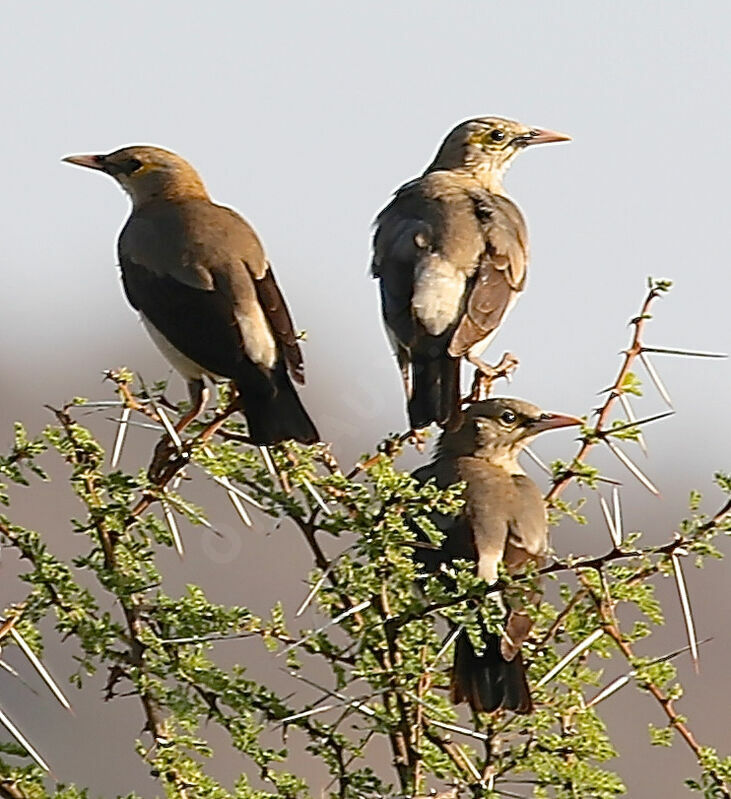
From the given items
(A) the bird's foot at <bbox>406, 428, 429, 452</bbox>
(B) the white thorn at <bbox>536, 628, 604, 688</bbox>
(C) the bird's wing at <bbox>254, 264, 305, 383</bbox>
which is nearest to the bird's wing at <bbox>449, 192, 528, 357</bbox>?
(A) the bird's foot at <bbox>406, 428, 429, 452</bbox>

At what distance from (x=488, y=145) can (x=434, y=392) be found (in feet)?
7.80

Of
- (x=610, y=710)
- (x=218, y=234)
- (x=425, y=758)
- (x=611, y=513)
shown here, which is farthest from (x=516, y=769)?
(x=610, y=710)

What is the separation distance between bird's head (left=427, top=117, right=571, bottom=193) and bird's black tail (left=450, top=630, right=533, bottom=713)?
348cm

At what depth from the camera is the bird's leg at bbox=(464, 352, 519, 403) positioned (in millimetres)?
6625

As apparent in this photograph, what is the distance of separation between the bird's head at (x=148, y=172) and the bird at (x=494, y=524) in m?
1.40

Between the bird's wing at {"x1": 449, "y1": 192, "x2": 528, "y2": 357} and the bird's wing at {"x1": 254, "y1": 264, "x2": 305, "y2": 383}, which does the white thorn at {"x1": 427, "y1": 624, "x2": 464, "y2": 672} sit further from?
the bird's wing at {"x1": 449, "y1": 192, "x2": 528, "y2": 357}

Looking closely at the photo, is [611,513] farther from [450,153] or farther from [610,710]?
[610,710]

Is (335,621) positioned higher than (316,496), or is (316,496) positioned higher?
(316,496)

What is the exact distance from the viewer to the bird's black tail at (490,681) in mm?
4688

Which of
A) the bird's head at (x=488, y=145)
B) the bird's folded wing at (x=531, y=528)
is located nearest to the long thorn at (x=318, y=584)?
the bird's folded wing at (x=531, y=528)

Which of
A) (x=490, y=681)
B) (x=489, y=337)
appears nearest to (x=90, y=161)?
(x=489, y=337)

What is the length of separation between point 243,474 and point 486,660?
30.0 inches

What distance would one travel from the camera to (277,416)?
5.19m

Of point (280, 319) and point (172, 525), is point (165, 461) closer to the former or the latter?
point (172, 525)
